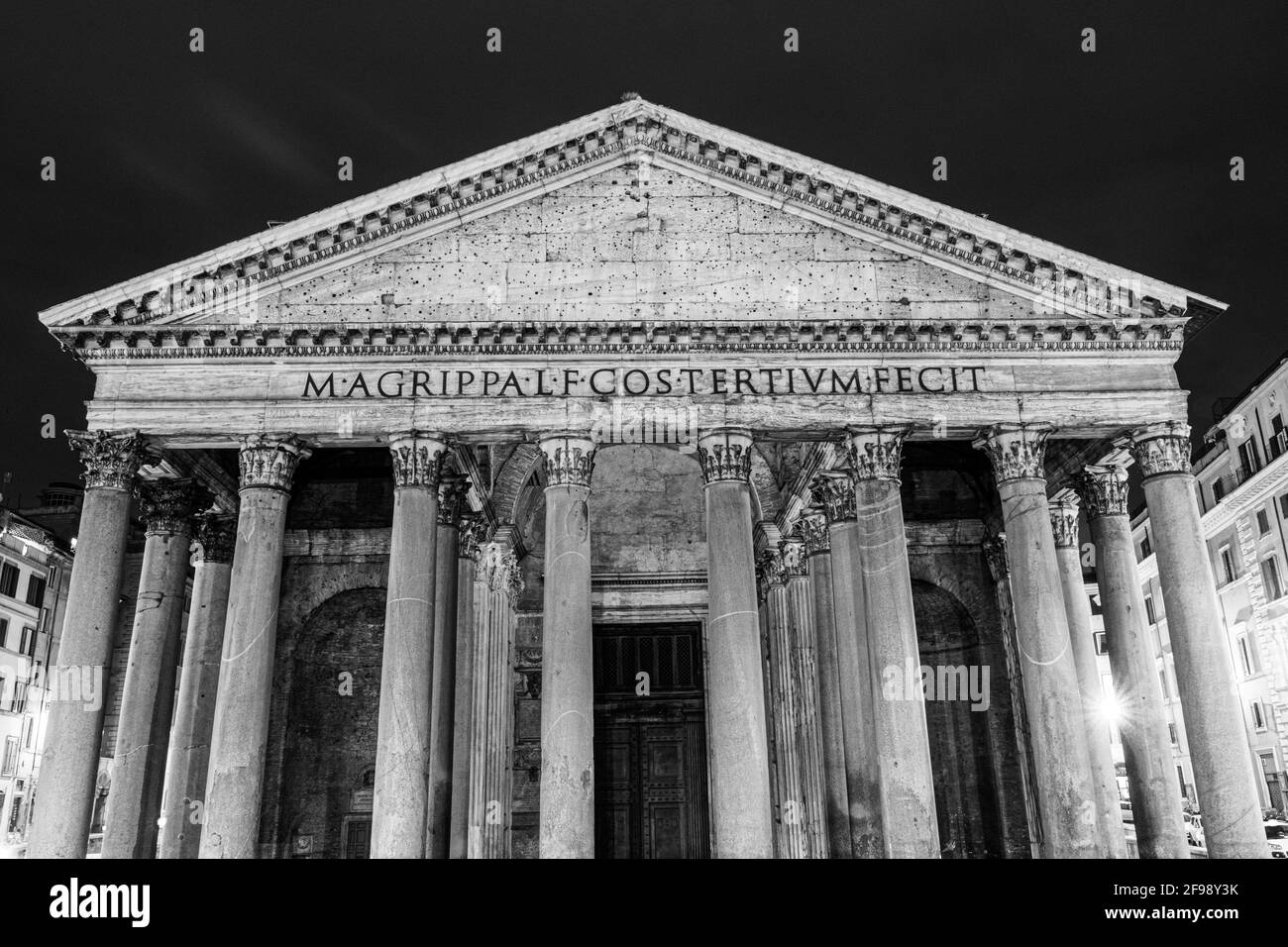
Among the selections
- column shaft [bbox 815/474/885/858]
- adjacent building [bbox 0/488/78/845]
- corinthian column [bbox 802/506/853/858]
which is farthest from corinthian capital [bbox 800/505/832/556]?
adjacent building [bbox 0/488/78/845]

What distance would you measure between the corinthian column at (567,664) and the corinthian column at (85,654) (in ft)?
21.1

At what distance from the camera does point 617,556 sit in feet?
72.0

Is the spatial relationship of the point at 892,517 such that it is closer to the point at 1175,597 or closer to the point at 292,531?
the point at 1175,597

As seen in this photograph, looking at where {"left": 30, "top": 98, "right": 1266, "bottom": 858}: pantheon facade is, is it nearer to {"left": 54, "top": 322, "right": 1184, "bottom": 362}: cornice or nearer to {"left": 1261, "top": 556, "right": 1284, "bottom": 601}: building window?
{"left": 54, "top": 322, "right": 1184, "bottom": 362}: cornice

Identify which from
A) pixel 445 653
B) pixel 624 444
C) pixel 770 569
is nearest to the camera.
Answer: pixel 624 444

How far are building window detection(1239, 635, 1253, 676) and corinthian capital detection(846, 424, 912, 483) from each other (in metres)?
28.4

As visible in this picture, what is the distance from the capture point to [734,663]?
577 inches

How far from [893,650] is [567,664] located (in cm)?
485

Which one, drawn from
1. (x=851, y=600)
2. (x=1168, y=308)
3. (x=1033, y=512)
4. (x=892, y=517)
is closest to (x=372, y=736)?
(x=851, y=600)

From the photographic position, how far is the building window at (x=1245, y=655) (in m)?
37.0

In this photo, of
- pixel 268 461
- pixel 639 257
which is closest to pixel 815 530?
pixel 639 257

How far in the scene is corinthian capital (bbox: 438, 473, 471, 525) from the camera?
1773cm

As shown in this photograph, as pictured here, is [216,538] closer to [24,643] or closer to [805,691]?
[805,691]
